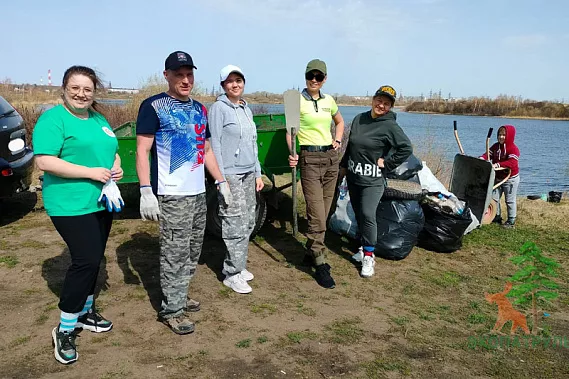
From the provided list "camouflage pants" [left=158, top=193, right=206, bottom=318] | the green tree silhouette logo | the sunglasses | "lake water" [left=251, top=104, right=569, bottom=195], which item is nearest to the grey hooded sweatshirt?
"camouflage pants" [left=158, top=193, right=206, bottom=318]

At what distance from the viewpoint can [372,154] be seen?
4.04 meters

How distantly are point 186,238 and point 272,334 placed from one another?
88 centimetres

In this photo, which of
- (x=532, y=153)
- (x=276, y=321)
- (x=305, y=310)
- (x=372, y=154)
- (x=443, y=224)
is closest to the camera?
(x=276, y=321)

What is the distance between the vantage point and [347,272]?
4.29m

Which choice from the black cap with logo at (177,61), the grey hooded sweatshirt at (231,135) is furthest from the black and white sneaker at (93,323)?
the black cap with logo at (177,61)

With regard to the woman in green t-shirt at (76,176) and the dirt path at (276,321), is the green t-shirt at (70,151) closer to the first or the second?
the woman in green t-shirt at (76,176)

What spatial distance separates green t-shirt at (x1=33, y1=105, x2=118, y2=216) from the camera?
2.31 m

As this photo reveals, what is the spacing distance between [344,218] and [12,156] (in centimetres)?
385

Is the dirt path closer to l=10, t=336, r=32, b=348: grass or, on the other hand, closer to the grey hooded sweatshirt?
l=10, t=336, r=32, b=348: grass

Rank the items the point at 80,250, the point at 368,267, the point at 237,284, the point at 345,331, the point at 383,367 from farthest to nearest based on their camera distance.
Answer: the point at 368,267
the point at 237,284
the point at 345,331
the point at 383,367
the point at 80,250

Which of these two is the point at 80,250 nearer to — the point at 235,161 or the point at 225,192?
the point at 225,192

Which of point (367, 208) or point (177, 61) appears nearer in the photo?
point (177, 61)

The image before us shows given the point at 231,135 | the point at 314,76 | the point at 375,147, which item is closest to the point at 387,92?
the point at 375,147

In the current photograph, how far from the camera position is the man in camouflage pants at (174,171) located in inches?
107
